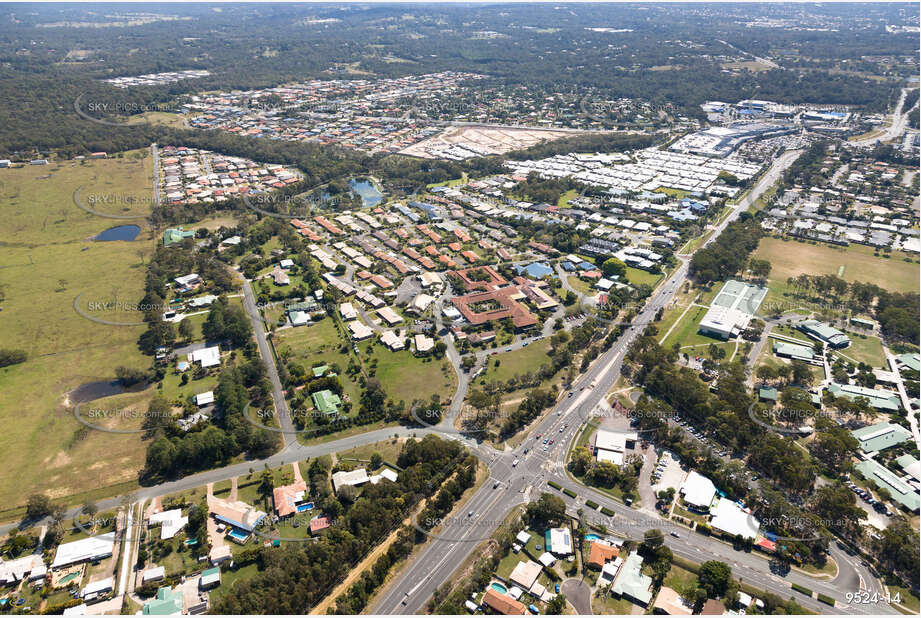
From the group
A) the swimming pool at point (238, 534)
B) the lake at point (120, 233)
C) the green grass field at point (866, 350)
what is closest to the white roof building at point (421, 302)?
the swimming pool at point (238, 534)

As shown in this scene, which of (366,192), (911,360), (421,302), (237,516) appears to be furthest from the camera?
(366,192)

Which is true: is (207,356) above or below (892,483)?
below

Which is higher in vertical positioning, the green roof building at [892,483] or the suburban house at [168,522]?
the green roof building at [892,483]

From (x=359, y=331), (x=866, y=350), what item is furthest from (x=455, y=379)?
(x=866, y=350)

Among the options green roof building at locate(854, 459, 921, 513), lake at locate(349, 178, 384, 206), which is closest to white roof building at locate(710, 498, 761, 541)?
green roof building at locate(854, 459, 921, 513)

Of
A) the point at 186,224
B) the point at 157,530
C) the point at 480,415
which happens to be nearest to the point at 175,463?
the point at 157,530

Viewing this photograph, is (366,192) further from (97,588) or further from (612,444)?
(97,588)

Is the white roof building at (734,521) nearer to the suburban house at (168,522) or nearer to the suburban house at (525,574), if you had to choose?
the suburban house at (525,574)
